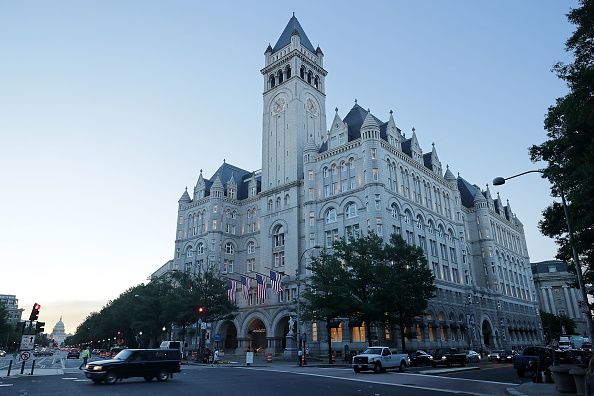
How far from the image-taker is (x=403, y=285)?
43.1m

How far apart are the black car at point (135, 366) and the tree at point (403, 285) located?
2258 cm

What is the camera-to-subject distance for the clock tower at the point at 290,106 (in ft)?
244

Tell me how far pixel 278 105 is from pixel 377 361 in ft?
192

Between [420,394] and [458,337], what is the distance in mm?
54472

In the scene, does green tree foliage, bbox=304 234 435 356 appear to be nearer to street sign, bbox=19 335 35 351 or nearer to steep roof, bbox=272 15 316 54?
street sign, bbox=19 335 35 351

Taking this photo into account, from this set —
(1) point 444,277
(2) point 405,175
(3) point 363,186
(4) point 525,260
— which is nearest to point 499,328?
(1) point 444,277

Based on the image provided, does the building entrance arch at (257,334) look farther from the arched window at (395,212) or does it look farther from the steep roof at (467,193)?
the steep roof at (467,193)

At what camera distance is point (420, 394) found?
54.9 feet

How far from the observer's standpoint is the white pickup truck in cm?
2969

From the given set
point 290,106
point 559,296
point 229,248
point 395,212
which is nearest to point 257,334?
point 229,248

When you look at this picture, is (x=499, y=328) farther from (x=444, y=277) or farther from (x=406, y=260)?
(x=406, y=260)

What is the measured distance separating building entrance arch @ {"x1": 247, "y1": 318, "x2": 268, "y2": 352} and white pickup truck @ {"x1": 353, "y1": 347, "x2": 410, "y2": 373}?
41.8 m

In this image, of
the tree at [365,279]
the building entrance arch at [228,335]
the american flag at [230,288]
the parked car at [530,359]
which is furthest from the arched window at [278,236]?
the parked car at [530,359]

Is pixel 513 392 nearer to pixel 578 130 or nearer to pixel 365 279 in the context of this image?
pixel 578 130
